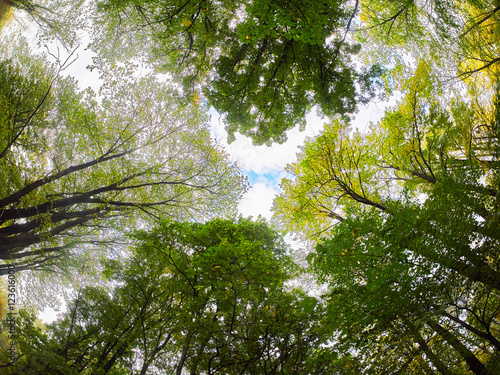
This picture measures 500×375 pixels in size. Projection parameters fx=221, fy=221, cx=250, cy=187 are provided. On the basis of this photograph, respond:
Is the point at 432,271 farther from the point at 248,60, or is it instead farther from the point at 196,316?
Answer: the point at 248,60

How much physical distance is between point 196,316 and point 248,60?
593cm

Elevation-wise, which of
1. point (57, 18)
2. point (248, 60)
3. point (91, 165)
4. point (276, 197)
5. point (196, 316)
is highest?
point (57, 18)

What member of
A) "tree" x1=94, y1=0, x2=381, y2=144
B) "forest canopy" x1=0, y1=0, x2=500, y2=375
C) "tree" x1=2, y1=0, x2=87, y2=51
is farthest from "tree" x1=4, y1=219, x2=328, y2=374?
"tree" x1=2, y1=0, x2=87, y2=51

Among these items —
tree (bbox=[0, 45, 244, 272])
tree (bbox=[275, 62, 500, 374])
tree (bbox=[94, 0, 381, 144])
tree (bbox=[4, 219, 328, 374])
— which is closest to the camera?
tree (bbox=[275, 62, 500, 374])

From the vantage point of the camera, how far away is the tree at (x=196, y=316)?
3.63 m

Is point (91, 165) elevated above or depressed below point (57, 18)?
below

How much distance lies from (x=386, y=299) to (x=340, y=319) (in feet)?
2.10

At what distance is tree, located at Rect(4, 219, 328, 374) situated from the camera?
363 cm

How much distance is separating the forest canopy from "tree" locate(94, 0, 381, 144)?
0.05m

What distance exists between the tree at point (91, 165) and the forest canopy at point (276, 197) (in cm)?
7

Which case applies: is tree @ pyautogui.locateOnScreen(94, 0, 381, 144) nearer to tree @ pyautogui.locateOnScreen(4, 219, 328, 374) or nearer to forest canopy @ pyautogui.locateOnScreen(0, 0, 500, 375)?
forest canopy @ pyautogui.locateOnScreen(0, 0, 500, 375)

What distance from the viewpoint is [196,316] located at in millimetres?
4531

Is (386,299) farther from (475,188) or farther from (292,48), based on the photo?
(292,48)

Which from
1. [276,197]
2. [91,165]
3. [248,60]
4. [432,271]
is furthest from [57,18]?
[432,271]
